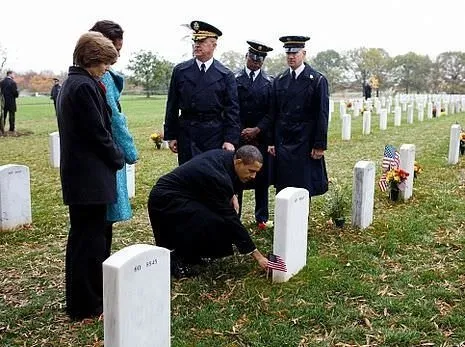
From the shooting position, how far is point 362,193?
632 cm

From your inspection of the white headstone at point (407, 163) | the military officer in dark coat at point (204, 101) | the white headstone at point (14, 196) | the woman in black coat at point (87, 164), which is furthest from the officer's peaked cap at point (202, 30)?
the white headstone at point (407, 163)

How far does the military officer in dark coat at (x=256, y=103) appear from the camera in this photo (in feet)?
20.9

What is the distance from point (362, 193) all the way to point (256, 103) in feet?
5.13

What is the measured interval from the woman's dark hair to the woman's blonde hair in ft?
1.71

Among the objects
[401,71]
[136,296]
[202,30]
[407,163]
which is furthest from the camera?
[401,71]

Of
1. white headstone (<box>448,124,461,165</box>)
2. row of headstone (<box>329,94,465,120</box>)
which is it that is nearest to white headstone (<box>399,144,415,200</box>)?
white headstone (<box>448,124,461,165</box>)

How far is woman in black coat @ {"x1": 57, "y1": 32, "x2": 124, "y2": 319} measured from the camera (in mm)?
3922

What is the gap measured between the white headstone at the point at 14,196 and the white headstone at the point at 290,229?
3.45m

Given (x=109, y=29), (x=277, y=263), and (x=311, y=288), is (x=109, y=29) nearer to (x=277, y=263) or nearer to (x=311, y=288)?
(x=277, y=263)

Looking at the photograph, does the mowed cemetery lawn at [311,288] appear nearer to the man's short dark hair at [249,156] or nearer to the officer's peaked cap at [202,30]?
the man's short dark hair at [249,156]

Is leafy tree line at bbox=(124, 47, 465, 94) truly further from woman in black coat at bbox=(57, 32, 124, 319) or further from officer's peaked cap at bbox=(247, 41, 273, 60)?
woman in black coat at bbox=(57, 32, 124, 319)

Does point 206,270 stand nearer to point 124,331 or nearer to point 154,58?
point 124,331

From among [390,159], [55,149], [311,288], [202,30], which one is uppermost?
[202,30]

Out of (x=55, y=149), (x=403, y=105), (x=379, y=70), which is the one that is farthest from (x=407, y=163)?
(x=379, y=70)
